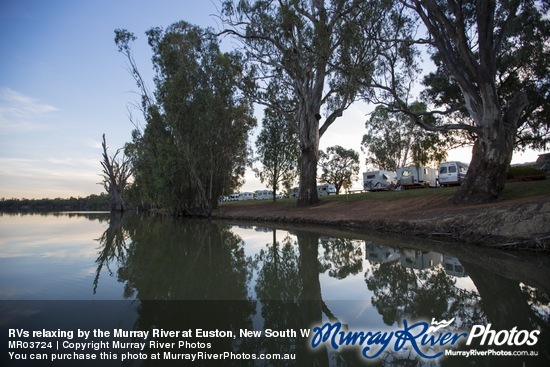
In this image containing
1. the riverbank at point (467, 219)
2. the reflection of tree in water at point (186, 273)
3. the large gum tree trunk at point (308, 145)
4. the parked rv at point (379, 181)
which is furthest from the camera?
the parked rv at point (379, 181)

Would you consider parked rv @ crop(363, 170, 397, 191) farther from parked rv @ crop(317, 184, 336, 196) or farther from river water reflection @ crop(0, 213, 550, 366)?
river water reflection @ crop(0, 213, 550, 366)

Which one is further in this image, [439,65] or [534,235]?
[439,65]

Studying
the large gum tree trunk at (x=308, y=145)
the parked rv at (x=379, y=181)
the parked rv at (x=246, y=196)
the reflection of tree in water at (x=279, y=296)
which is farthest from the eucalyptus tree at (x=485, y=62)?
the parked rv at (x=246, y=196)

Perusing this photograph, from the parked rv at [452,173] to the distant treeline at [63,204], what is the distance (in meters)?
82.8

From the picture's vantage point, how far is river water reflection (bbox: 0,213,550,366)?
393cm

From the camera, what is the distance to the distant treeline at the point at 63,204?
270 ft

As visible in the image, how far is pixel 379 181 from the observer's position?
114 feet

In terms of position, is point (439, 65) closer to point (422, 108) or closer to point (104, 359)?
point (422, 108)

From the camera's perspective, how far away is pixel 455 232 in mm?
11141

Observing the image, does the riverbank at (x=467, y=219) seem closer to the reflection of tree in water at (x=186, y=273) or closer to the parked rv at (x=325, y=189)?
the reflection of tree in water at (x=186, y=273)

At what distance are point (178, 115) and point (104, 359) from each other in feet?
90.8

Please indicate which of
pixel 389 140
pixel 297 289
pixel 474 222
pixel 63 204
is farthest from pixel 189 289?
pixel 63 204

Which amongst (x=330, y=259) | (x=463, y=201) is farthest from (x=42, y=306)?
(x=463, y=201)

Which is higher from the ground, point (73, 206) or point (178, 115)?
point (178, 115)
